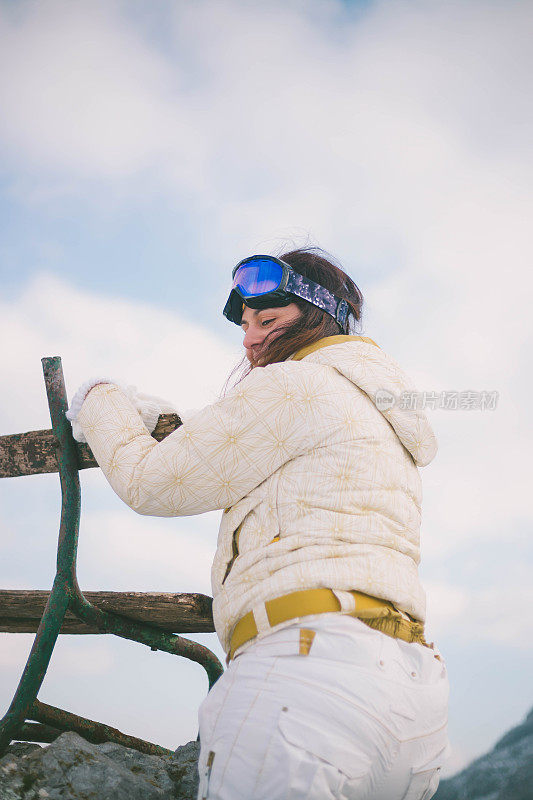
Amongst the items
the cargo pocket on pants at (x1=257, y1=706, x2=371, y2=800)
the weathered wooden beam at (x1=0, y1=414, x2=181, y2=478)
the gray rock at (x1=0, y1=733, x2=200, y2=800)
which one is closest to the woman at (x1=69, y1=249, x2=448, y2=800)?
the cargo pocket on pants at (x1=257, y1=706, x2=371, y2=800)

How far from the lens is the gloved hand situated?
6.42 feet

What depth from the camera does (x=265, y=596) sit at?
1499 millimetres

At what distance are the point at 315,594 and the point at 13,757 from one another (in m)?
1.16

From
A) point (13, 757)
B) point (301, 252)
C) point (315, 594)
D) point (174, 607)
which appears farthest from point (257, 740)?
point (301, 252)

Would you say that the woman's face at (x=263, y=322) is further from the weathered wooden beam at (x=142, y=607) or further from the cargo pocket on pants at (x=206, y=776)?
the cargo pocket on pants at (x=206, y=776)

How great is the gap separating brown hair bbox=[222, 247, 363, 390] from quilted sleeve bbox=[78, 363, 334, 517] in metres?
0.36

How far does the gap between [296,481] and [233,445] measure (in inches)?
7.2

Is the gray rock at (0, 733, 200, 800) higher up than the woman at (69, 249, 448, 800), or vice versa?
the woman at (69, 249, 448, 800)

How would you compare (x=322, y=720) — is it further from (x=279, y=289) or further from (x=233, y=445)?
(x=279, y=289)

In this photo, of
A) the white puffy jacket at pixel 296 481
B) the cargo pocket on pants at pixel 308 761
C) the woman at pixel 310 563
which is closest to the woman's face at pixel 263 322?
the woman at pixel 310 563

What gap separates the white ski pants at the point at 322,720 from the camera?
1321mm

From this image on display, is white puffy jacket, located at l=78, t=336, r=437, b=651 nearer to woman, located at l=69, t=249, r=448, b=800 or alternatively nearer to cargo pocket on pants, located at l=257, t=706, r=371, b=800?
woman, located at l=69, t=249, r=448, b=800

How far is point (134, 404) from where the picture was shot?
198cm

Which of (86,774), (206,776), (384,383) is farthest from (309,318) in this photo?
(86,774)
